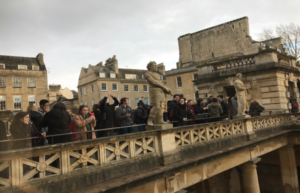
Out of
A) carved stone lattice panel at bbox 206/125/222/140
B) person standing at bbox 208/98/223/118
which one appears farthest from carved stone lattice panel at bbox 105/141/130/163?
person standing at bbox 208/98/223/118

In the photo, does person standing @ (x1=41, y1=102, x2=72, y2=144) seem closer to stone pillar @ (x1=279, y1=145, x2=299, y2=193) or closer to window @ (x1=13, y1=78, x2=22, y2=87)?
window @ (x1=13, y1=78, x2=22, y2=87)

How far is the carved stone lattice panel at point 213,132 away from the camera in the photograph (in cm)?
690

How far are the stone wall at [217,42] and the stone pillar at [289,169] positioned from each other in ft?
69.5

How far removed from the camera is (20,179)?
3506 mm

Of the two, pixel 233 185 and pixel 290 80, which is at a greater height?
pixel 290 80

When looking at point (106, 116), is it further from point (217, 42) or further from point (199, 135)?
point (217, 42)

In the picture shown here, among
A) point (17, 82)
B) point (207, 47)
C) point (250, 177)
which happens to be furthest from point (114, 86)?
point (250, 177)

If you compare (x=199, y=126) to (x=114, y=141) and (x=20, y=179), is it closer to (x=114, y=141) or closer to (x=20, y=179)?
(x=114, y=141)

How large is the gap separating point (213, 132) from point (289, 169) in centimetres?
707

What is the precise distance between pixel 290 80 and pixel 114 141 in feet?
45.6

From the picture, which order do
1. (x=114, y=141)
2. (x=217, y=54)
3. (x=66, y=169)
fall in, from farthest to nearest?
(x=217, y=54) < (x=114, y=141) < (x=66, y=169)

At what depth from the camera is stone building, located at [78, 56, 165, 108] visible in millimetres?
41500

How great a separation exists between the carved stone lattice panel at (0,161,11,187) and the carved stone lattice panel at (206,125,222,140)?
202 inches

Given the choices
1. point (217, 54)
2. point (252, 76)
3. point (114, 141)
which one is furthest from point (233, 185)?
point (217, 54)
